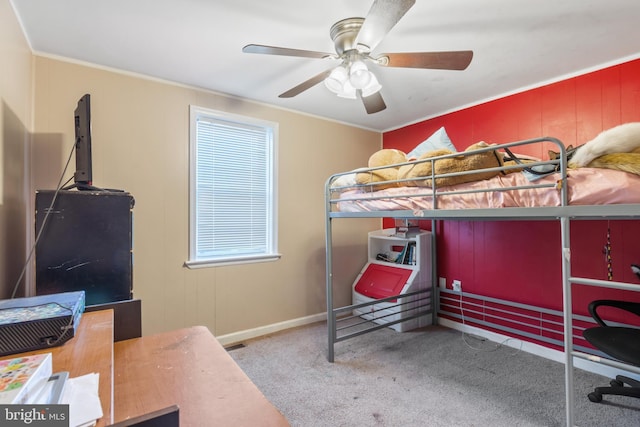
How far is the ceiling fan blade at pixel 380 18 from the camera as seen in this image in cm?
121

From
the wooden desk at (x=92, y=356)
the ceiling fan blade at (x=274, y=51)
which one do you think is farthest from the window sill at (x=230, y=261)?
the ceiling fan blade at (x=274, y=51)

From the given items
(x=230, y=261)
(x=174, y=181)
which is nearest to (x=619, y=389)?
(x=230, y=261)

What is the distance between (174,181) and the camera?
258 cm

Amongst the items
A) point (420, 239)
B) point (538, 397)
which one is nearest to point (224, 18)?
point (420, 239)

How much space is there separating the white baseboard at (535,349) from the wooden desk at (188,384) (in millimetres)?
2628

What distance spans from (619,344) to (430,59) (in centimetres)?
189

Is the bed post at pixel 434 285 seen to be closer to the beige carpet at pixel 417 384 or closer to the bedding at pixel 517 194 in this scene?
the beige carpet at pixel 417 384

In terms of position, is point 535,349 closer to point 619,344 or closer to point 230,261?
point 619,344

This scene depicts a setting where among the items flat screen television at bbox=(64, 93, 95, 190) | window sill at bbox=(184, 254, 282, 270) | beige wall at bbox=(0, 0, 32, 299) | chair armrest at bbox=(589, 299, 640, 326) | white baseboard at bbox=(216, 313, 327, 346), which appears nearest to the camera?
beige wall at bbox=(0, 0, 32, 299)

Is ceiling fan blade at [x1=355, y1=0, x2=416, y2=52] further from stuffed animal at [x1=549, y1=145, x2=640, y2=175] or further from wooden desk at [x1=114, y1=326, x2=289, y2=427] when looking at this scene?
wooden desk at [x1=114, y1=326, x2=289, y2=427]

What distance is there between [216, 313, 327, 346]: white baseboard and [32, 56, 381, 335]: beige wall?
0.04m

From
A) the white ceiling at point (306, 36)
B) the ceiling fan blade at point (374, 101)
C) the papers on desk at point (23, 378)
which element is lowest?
the papers on desk at point (23, 378)

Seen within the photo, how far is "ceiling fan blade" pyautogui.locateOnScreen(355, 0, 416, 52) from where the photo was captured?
1207 mm

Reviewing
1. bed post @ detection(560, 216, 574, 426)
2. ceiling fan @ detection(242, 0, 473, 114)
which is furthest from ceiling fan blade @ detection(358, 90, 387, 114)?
bed post @ detection(560, 216, 574, 426)
